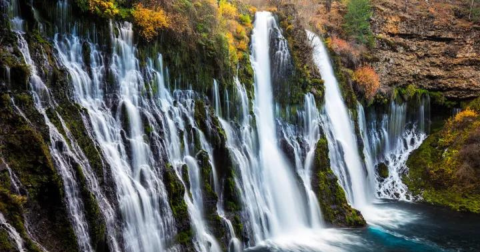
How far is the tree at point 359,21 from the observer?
28.8 meters

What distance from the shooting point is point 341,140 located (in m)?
22.4

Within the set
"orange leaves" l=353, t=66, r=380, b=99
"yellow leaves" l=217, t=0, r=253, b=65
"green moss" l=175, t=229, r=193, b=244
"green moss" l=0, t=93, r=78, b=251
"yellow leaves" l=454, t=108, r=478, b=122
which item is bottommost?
"green moss" l=175, t=229, r=193, b=244

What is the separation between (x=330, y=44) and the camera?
86.1 feet

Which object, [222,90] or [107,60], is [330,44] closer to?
[222,90]

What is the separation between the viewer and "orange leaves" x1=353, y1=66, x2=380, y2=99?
26.7 meters

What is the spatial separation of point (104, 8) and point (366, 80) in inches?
773

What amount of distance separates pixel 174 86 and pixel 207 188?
159 inches

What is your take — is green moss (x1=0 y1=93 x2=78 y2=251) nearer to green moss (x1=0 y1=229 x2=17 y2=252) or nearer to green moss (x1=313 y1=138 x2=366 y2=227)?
green moss (x1=0 y1=229 x2=17 y2=252)

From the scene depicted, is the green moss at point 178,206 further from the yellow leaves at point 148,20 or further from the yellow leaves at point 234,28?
the yellow leaves at point 234,28

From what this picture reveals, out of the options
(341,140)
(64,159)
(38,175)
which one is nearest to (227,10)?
(341,140)

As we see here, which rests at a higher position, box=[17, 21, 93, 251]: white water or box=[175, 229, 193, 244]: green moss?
box=[17, 21, 93, 251]: white water

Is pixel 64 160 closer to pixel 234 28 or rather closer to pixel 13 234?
pixel 13 234

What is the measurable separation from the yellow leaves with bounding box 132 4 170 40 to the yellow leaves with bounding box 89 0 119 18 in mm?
841

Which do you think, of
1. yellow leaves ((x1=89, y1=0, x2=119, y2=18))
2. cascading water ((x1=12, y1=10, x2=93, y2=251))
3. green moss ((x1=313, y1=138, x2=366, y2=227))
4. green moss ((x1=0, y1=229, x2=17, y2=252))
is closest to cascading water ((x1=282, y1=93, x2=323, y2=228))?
green moss ((x1=313, y1=138, x2=366, y2=227))
